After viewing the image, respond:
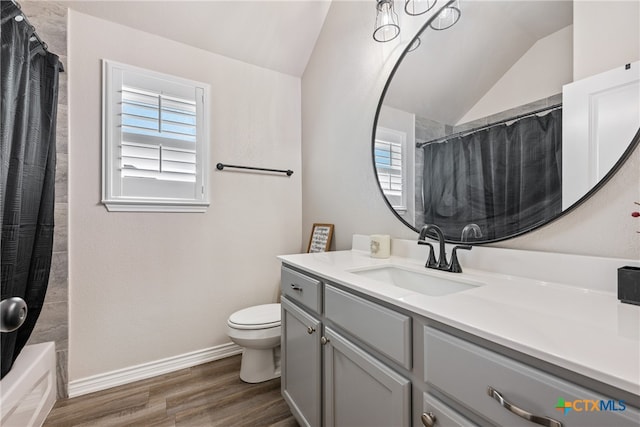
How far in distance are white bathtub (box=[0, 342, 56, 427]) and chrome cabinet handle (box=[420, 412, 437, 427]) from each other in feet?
3.67

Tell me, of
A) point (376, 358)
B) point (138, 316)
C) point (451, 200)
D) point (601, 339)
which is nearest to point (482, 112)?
point (451, 200)

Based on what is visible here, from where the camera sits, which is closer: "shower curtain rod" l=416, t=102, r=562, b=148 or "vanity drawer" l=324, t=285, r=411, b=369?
"vanity drawer" l=324, t=285, r=411, b=369

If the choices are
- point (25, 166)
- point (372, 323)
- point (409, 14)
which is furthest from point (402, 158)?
point (25, 166)

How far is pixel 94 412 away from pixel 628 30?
287cm

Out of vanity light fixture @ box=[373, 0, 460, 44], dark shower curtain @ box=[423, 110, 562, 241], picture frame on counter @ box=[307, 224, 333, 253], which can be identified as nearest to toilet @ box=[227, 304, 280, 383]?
picture frame on counter @ box=[307, 224, 333, 253]

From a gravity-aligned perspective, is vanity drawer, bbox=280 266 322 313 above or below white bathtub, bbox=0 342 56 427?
above

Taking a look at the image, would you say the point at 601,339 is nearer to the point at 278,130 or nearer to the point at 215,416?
the point at 215,416

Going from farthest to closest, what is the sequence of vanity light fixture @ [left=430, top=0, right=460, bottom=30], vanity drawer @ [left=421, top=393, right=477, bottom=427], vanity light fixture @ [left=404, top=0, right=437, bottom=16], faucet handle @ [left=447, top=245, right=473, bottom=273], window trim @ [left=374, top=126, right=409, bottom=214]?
window trim @ [left=374, top=126, right=409, bottom=214] < vanity light fixture @ [left=404, top=0, right=437, bottom=16] < vanity light fixture @ [left=430, top=0, right=460, bottom=30] < faucet handle @ [left=447, top=245, right=473, bottom=273] < vanity drawer @ [left=421, top=393, right=477, bottom=427]

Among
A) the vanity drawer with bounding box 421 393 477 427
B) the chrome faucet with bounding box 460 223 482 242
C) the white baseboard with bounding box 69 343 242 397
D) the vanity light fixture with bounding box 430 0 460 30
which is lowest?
the white baseboard with bounding box 69 343 242 397

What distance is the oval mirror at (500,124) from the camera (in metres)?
0.91

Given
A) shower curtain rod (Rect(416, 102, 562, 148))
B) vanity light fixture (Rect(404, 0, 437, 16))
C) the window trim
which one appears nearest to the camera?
shower curtain rod (Rect(416, 102, 562, 148))

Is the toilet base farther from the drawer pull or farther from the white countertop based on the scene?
the drawer pull

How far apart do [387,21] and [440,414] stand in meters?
1.83

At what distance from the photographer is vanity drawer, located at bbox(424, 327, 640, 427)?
0.46 m
